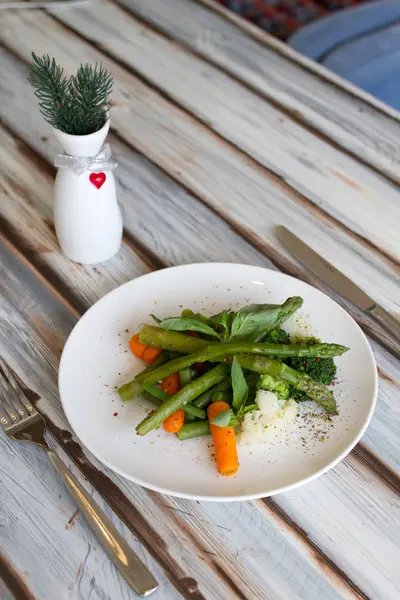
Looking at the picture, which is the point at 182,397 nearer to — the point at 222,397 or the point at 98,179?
the point at 222,397

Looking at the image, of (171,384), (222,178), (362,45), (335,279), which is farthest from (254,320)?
(362,45)

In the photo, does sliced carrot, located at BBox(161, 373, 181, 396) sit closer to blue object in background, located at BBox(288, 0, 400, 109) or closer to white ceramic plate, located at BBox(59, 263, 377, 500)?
white ceramic plate, located at BBox(59, 263, 377, 500)

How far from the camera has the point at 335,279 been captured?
119 cm

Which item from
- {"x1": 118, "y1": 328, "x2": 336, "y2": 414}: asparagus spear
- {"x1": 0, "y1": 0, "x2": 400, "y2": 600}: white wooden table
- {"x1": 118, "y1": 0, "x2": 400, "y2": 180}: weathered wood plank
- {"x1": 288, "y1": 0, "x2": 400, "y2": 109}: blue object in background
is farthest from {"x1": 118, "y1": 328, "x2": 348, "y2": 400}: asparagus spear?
{"x1": 288, "y1": 0, "x2": 400, "y2": 109}: blue object in background

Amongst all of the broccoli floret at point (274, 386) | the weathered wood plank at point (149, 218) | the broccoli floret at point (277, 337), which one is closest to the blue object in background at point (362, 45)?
the weathered wood plank at point (149, 218)

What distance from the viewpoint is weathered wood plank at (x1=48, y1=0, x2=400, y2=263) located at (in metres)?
1.35

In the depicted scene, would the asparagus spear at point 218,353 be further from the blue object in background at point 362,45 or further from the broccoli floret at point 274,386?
the blue object in background at point 362,45

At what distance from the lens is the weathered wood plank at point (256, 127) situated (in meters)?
1.35

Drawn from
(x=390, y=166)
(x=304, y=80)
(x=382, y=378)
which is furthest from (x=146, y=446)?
(x=304, y=80)

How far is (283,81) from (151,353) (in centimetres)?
91

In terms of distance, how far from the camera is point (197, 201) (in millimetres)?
1355

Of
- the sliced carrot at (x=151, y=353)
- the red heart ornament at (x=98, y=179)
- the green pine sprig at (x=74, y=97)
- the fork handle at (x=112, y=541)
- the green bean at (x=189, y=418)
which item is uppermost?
the green pine sprig at (x=74, y=97)

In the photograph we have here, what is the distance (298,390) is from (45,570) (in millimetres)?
397

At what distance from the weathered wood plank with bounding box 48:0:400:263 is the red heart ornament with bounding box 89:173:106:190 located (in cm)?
→ 44
